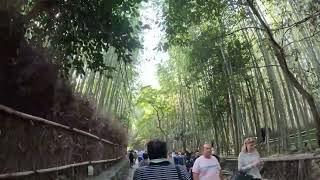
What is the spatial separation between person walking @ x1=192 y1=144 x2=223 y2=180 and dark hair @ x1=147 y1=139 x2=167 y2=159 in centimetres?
274

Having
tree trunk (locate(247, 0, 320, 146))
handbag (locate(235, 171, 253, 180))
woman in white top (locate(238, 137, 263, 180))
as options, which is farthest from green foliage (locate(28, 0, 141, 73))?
tree trunk (locate(247, 0, 320, 146))

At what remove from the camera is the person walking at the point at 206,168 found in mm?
6438

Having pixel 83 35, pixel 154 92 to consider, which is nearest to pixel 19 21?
pixel 83 35

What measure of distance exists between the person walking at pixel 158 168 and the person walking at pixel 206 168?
8.76 ft

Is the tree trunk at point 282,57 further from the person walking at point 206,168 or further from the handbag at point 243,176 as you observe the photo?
the person walking at point 206,168

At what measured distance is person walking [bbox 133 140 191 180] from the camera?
376 centimetres

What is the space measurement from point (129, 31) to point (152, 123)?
50666mm

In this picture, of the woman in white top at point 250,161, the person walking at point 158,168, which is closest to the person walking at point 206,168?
the woman in white top at point 250,161

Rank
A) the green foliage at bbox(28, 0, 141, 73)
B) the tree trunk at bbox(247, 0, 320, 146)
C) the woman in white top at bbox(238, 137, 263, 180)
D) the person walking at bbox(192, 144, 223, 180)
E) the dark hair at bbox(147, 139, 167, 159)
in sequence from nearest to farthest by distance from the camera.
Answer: the dark hair at bbox(147, 139, 167, 159) → the person walking at bbox(192, 144, 223, 180) → the green foliage at bbox(28, 0, 141, 73) → the woman in white top at bbox(238, 137, 263, 180) → the tree trunk at bbox(247, 0, 320, 146)

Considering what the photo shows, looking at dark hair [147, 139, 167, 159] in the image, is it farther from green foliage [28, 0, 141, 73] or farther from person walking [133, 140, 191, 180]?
green foliage [28, 0, 141, 73]

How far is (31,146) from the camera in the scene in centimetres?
663

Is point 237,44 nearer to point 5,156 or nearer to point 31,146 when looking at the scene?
point 31,146

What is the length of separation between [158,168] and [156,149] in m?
0.14

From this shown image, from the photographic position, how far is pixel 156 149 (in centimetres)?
376
